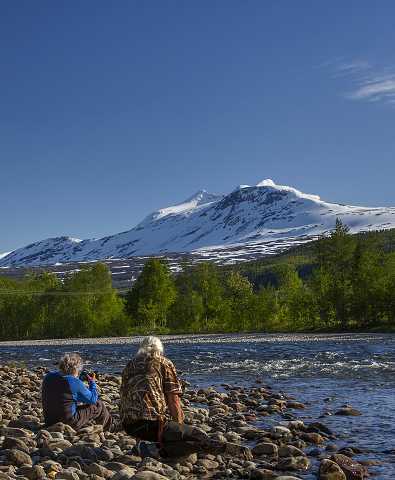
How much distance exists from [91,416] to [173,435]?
12.5 ft

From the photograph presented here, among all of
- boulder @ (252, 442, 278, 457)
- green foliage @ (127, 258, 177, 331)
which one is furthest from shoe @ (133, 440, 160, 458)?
green foliage @ (127, 258, 177, 331)

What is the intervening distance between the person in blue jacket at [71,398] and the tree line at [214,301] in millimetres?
66701

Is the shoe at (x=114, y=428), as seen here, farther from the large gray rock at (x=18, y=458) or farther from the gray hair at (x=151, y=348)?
the gray hair at (x=151, y=348)

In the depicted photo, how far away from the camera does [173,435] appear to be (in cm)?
1159

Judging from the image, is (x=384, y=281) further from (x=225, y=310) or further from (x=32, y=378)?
(x=32, y=378)

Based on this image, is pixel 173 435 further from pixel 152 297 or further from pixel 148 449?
pixel 152 297

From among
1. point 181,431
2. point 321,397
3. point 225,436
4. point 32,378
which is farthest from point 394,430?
point 32,378

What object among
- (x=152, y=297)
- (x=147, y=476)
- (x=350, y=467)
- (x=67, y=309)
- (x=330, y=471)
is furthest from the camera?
(x=67, y=309)

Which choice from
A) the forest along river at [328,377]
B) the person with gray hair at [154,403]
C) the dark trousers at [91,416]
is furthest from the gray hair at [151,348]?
the forest along river at [328,377]

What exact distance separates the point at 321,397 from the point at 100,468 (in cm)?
1385

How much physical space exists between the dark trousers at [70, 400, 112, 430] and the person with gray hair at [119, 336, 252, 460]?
123 inches

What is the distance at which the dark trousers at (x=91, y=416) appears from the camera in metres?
14.5

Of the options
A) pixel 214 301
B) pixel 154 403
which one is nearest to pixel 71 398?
pixel 154 403

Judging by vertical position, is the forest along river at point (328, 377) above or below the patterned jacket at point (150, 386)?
below
